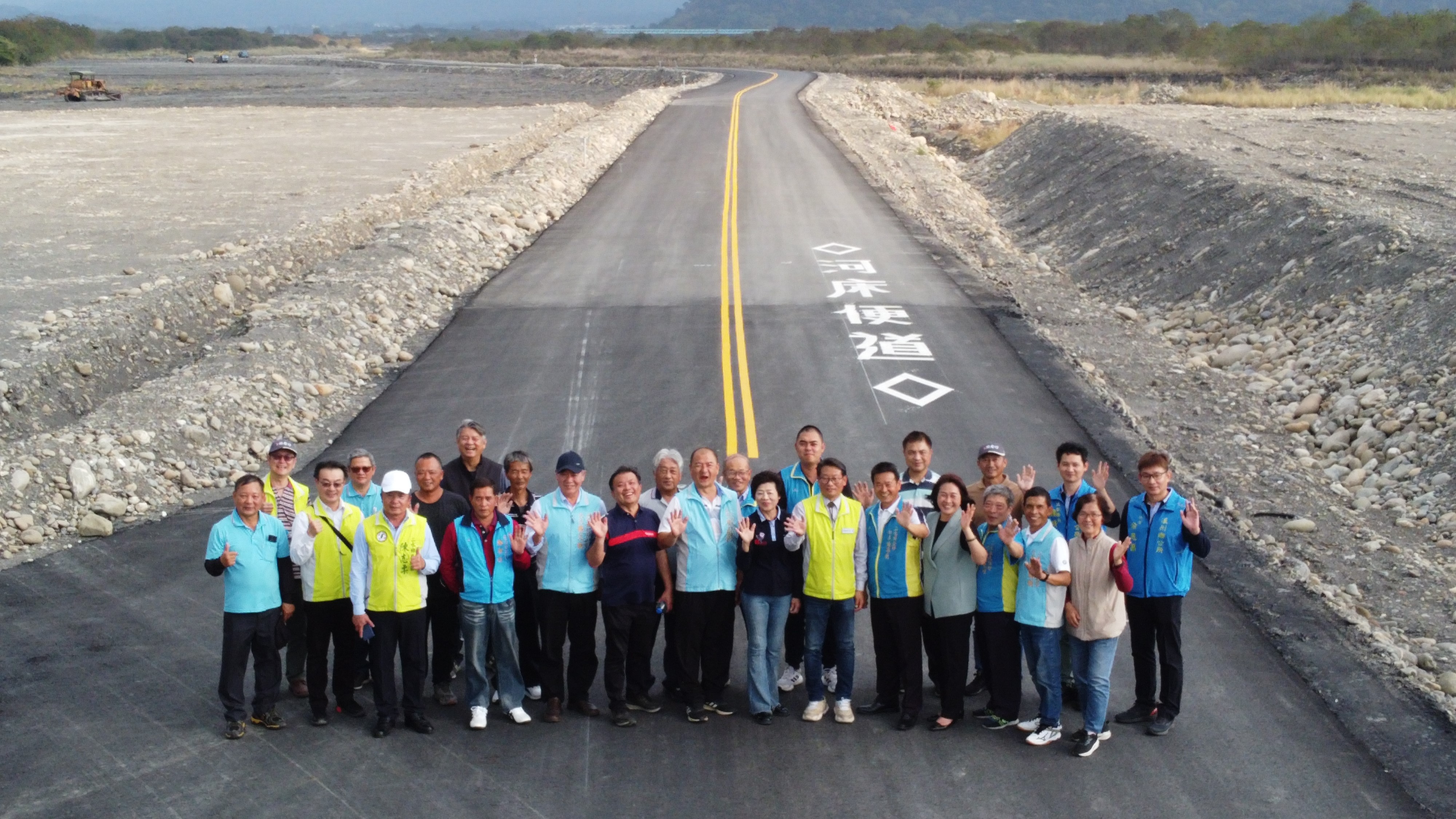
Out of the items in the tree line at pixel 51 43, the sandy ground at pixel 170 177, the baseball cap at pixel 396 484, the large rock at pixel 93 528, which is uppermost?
the tree line at pixel 51 43

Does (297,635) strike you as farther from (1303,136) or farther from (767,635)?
(1303,136)

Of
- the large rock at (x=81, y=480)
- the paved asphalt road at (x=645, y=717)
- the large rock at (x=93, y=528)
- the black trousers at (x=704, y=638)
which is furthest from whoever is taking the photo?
the large rock at (x=81, y=480)

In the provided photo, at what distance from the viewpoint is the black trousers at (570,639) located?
834 cm

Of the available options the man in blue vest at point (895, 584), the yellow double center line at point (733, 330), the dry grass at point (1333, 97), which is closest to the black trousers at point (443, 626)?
the man in blue vest at point (895, 584)

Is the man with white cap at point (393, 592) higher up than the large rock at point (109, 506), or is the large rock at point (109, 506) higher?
the man with white cap at point (393, 592)

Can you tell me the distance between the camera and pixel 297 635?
8773 mm

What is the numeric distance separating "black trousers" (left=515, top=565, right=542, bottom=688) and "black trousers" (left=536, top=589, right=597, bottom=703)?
2.3 inches

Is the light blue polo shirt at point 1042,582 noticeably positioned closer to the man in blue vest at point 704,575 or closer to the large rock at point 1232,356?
the man in blue vest at point 704,575

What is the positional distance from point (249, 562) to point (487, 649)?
1.62 meters

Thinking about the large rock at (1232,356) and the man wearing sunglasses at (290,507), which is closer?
the man wearing sunglasses at (290,507)

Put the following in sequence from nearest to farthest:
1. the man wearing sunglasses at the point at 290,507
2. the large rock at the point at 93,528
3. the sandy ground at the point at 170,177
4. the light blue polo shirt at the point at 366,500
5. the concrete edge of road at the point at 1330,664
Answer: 1. the concrete edge of road at the point at 1330,664
2. the light blue polo shirt at the point at 366,500
3. the man wearing sunglasses at the point at 290,507
4. the large rock at the point at 93,528
5. the sandy ground at the point at 170,177

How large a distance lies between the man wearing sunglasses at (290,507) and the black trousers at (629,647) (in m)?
2.10

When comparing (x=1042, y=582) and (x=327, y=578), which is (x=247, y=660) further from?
(x=1042, y=582)

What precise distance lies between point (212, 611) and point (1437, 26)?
85.1m
